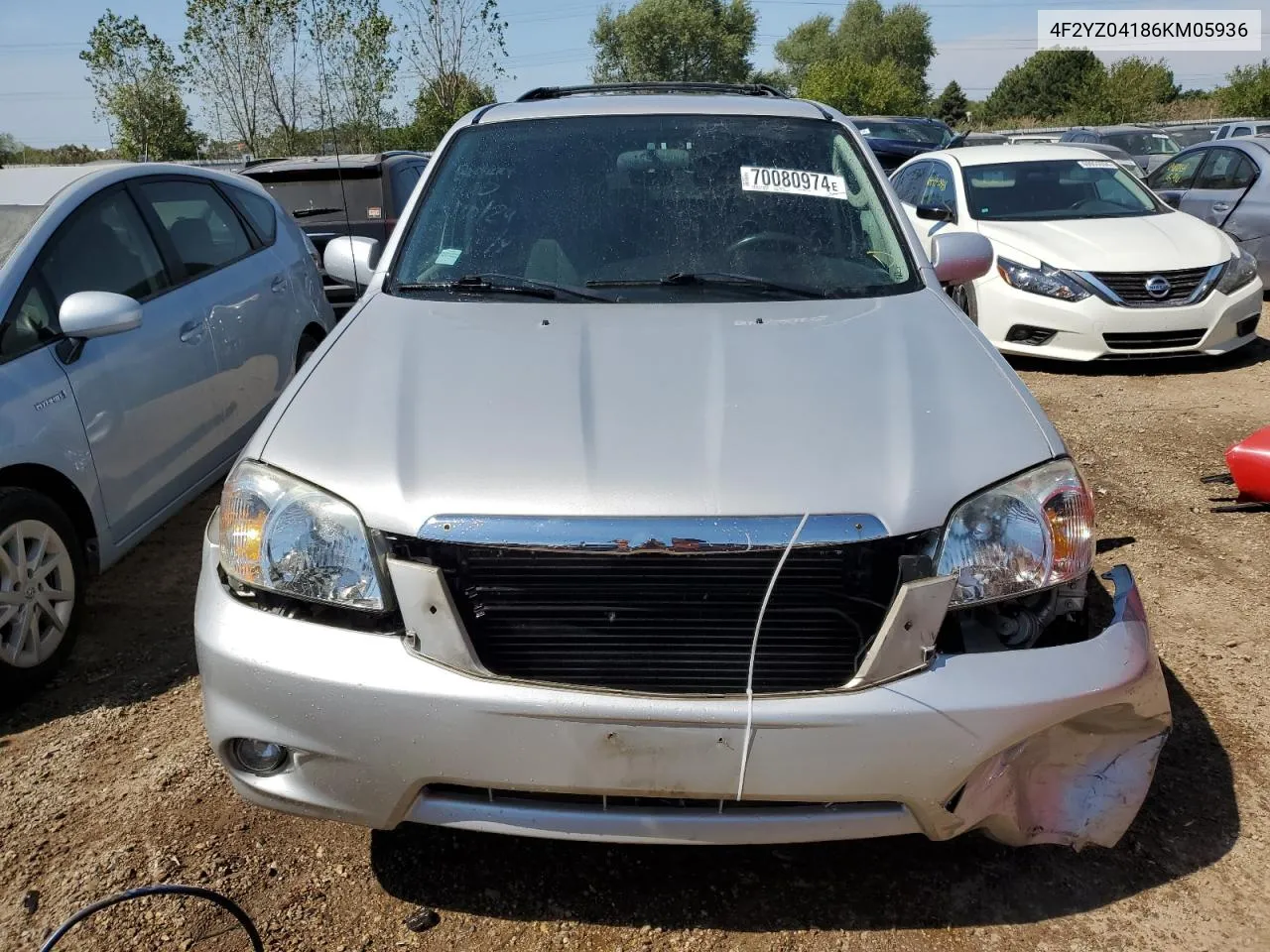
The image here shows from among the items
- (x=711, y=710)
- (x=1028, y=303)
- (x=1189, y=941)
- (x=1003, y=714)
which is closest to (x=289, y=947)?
(x=711, y=710)

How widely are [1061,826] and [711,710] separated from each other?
2.84 ft

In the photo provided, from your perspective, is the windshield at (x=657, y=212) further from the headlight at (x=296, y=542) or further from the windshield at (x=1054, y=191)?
the windshield at (x=1054, y=191)

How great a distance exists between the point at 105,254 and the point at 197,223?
0.82 m

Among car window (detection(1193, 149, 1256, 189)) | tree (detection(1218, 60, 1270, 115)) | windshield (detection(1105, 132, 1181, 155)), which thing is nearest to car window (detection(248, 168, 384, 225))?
car window (detection(1193, 149, 1256, 189))

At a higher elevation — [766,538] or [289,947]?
[766,538]

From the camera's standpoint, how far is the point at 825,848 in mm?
2516

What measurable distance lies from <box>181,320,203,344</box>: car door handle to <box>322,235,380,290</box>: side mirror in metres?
0.82

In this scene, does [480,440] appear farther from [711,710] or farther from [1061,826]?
[1061,826]

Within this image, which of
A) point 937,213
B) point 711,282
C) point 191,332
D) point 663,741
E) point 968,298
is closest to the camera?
point 663,741

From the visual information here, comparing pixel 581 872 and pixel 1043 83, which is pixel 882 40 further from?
pixel 581 872

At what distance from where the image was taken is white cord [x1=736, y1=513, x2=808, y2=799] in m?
1.95

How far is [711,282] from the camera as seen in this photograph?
302 centimetres

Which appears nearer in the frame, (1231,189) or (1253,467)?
(1253,467)

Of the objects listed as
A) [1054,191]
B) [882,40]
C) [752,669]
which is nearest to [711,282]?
[752,669]
